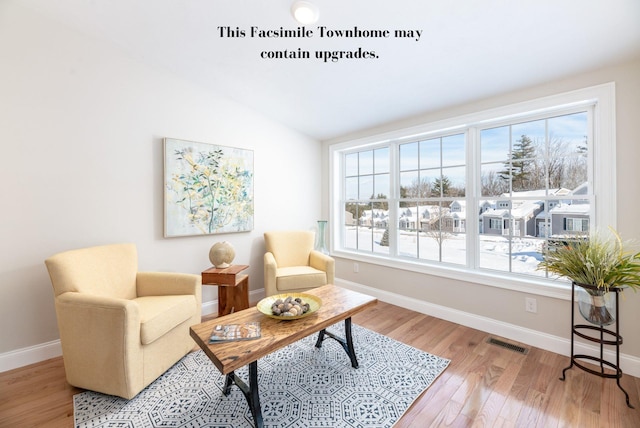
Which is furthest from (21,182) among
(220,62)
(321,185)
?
(321,185)

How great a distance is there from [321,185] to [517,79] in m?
2.64

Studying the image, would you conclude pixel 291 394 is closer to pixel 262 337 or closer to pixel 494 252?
pixel 262 337

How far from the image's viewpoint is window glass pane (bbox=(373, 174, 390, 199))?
3.54m

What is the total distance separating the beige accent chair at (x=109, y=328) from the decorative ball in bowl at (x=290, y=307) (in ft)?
2.43

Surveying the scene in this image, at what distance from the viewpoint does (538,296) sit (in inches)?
90.5

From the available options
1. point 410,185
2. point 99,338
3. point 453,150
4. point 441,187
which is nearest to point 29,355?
point 99,338

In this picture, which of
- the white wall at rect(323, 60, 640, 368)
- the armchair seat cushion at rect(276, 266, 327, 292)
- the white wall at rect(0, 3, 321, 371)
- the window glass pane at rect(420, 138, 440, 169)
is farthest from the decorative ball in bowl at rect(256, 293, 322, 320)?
the window glass pane at rect(420, 138, 440, 169)

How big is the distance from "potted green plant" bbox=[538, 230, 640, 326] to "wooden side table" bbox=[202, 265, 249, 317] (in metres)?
2.63

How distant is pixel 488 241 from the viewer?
2.70m

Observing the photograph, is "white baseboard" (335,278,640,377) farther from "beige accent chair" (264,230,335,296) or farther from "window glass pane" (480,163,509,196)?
"window glass pane" (480,163,509,196)

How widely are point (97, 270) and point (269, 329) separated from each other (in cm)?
149

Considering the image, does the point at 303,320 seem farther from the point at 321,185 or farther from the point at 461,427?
the point at 321,185

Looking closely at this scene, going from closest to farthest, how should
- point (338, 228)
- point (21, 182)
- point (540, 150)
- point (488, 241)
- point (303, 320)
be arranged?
1. point (303, 320)
2. point (21, 182)
3. point (540, 150)
4. point (488, 241)
5. point (338, 228)

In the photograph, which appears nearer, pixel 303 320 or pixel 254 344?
pixel 254 344
